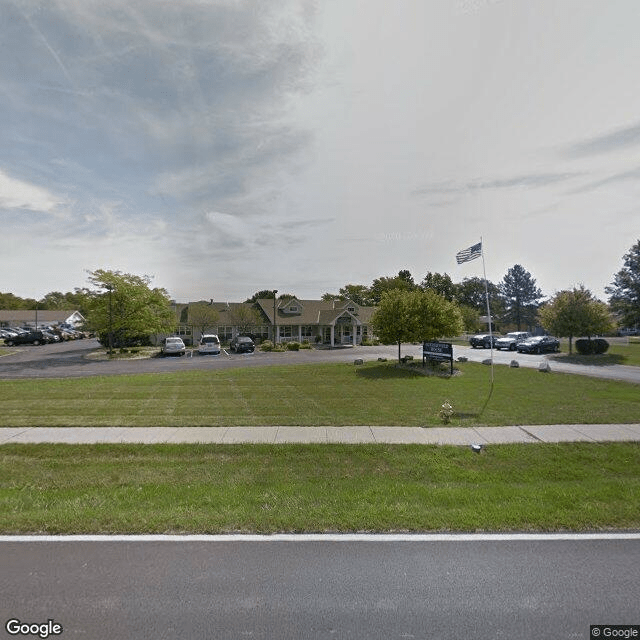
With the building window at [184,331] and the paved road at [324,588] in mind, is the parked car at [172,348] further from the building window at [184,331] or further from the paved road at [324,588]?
the paved road at [324,588]

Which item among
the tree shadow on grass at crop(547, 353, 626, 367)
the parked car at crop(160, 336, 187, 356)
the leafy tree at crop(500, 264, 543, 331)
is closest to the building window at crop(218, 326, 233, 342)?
the parked car at crop(160, 336, 187, 356)

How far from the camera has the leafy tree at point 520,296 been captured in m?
93.2

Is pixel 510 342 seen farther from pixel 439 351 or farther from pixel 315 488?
pixel 315 488

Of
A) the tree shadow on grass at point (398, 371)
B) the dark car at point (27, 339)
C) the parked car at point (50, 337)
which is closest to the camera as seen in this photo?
the tree shadow on grass at point (398, 371)

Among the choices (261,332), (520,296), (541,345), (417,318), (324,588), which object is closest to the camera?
(324,588)

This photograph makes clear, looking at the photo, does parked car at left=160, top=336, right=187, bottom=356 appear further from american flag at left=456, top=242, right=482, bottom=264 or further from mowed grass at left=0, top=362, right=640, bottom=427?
american flag at left=456, top=242, right=482, bottom=264

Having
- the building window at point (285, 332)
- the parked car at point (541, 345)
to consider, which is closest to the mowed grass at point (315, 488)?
the parked car at point (541, 345)

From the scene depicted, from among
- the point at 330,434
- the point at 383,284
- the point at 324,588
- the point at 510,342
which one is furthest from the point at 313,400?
the point at 383,284

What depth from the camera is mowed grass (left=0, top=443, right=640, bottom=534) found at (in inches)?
184

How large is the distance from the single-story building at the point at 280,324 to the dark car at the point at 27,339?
47.7ft

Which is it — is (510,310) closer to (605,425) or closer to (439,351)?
(439,351)

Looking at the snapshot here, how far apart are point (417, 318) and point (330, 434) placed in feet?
44.7

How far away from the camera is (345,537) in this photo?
4.40 meters

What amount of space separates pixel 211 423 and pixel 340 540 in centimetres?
561
